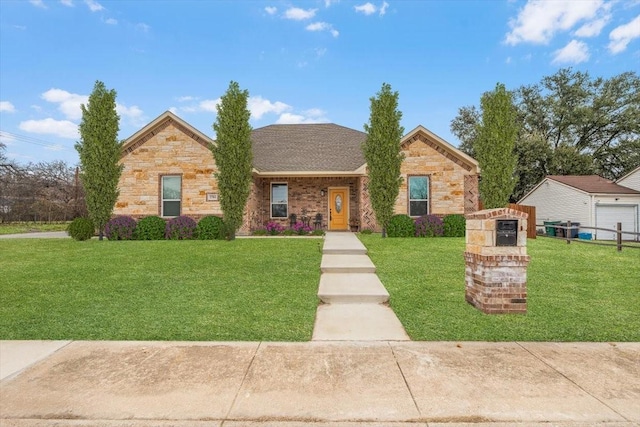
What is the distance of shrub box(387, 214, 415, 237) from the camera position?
14.3 metres

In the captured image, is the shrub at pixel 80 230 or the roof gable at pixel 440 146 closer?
the shrub at pixel 80 230

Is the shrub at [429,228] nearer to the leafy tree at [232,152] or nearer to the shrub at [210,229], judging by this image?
the leafy tree at [232,152]

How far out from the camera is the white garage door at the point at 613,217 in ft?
65.9

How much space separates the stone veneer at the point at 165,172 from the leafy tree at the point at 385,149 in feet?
23.8

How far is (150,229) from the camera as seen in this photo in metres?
14.0

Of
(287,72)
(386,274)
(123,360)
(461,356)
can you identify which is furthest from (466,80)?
(123,360)

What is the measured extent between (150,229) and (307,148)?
30.0 feet

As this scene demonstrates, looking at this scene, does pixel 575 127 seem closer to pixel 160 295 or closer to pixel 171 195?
pixel 171 195

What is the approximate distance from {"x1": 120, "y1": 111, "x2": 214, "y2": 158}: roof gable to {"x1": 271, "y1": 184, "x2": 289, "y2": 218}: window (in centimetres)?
411

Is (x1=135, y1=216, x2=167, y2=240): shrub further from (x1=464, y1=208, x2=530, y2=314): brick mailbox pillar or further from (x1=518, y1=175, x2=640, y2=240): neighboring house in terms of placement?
(x1=518, y1=175, x2=640, y2=240): neighboring house

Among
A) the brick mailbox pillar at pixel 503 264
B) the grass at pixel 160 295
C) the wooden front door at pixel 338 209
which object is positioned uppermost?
the wooden front door at pixel 338 209

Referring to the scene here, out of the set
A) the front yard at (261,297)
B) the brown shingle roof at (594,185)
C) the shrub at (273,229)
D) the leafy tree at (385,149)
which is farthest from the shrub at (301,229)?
the brown shingle roof at (594,185)

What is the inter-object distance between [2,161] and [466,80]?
3855 centimetres

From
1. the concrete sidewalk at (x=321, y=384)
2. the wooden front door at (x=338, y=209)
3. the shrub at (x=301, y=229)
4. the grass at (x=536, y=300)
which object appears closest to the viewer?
the concrete sidewalk at (x=321, y=384)
